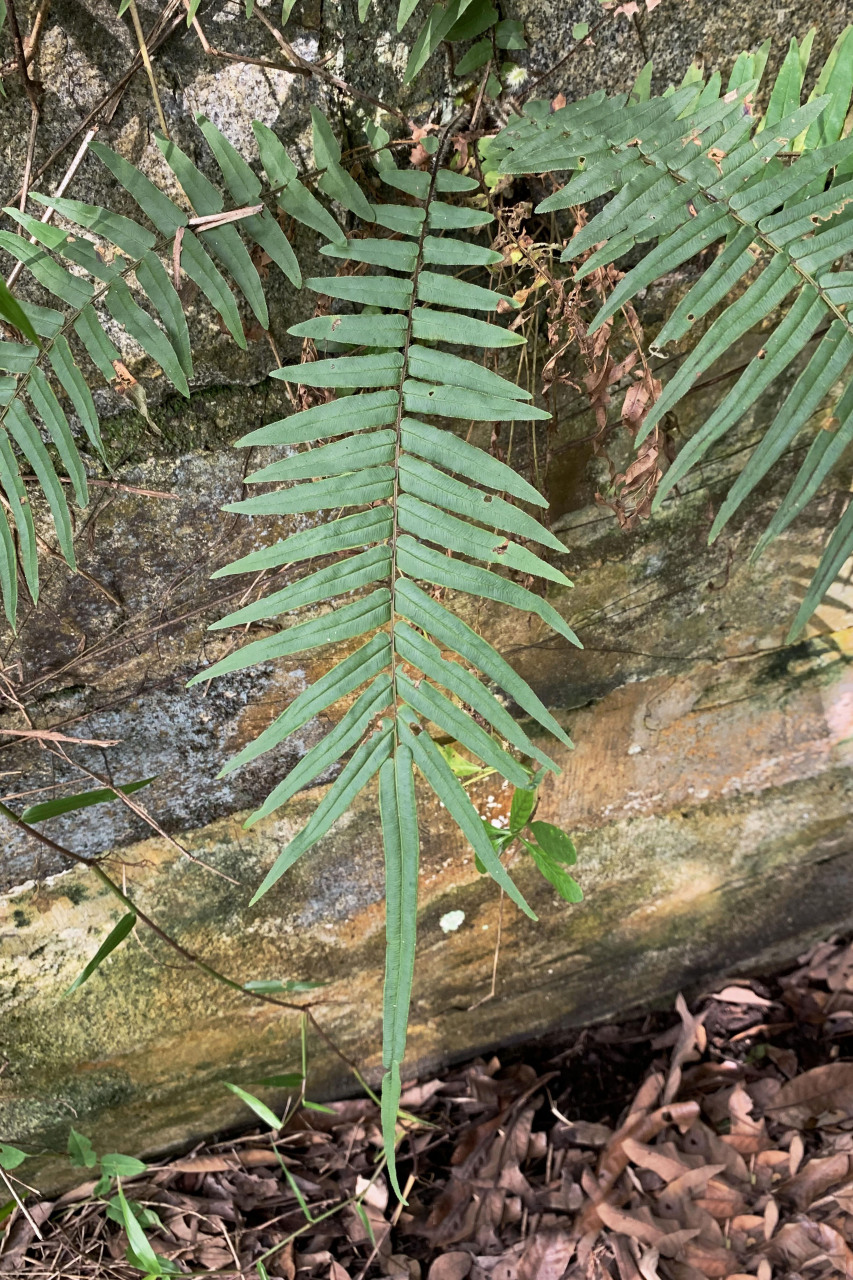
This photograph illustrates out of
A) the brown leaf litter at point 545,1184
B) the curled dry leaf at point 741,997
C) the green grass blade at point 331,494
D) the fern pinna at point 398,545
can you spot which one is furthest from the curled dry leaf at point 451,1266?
the green grass blade at point 331,494

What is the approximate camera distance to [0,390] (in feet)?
2.41

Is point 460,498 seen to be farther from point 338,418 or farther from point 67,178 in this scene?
point 67,178

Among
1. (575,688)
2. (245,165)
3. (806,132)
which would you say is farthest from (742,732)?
(245,165)

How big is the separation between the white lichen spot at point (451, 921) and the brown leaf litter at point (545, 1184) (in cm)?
44

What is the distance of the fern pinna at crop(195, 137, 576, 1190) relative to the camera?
712 mm

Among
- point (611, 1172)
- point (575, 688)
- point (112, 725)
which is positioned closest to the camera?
point (112, 725)

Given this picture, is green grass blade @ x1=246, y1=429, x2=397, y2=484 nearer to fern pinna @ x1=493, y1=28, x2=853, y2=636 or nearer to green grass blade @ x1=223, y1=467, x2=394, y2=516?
green grass blade @ x1=223, y1=467, x2=394, y2=516

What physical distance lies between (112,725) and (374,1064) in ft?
3.17

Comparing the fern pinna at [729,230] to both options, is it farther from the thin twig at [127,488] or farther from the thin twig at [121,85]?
the thin twig at [127,488]

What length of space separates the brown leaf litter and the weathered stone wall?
0.11 meters

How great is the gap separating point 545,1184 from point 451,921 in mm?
552

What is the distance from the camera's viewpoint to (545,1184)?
1.50m

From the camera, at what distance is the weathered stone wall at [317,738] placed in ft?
2.67

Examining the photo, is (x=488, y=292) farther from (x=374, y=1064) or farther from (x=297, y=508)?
(x=374, y=1064)
